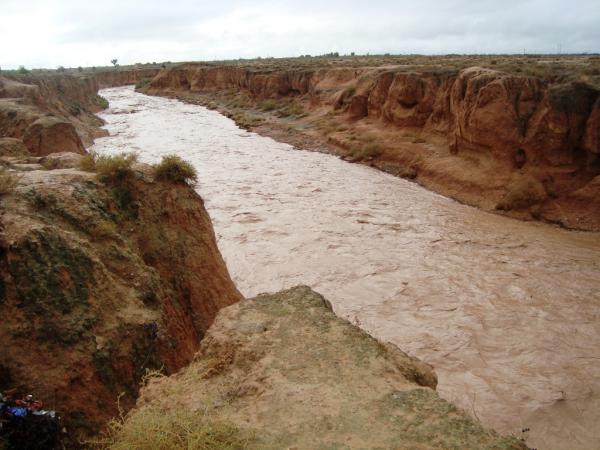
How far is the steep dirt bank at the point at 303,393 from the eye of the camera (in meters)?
3.48

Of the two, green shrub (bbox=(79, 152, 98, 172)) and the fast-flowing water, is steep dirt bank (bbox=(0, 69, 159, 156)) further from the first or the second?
green shrub (bbox=(79, 152, 98, 172))

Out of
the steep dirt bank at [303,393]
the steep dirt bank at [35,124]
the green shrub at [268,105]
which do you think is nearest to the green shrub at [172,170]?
the steep dirt bank at [303,393]

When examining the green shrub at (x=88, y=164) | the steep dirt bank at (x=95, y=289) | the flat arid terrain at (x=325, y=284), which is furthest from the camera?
the green shrub at (x=88, y=164)

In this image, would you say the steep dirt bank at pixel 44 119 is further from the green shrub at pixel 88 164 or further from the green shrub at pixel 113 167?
the green shrub at pixel 113 167

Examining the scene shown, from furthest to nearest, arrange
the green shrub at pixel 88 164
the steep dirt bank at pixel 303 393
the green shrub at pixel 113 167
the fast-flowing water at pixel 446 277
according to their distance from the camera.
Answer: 1. the green shrub at pixel 88 164
2. the fast-flowing water at pixel 446 277
3. the green shrub at pixel 113 167
4. the steep dirt bank at pixel 303 393

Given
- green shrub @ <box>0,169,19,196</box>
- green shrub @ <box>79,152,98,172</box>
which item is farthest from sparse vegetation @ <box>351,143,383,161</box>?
green shrub @ <box>0,169,19,196</box>

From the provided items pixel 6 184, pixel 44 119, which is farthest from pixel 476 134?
pixel 6 184

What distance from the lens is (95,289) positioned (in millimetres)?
5336

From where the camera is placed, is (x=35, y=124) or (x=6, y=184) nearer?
(x=6, y=184)

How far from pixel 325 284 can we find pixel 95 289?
21.3 ft

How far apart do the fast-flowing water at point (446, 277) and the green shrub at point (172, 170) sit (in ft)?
11.7

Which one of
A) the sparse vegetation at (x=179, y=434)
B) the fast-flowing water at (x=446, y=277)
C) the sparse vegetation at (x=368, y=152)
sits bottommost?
the fast-flowing water at (x=446, y=277)

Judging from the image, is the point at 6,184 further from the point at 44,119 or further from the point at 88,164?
the point at 44,119

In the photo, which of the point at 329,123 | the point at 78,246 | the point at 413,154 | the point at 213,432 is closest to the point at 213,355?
the point at 213,432
